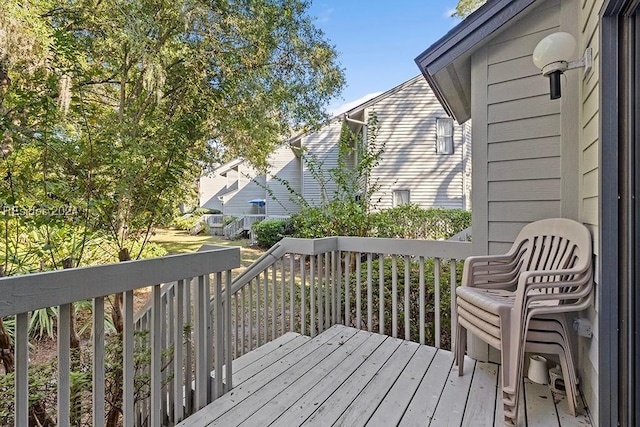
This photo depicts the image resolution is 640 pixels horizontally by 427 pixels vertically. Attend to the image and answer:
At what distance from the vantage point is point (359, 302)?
3.31m

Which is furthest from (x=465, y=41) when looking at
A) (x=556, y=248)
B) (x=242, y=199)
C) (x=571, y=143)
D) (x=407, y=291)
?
(x=242, y=199)

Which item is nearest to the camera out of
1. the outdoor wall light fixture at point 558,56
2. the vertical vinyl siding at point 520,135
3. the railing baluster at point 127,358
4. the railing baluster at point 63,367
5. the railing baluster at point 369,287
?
the railing baluster at point 63,367

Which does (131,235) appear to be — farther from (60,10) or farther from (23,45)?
(60,10)

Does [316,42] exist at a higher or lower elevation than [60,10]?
higher

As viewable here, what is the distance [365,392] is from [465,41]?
2566 millimetres

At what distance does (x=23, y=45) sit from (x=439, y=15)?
7627 mm

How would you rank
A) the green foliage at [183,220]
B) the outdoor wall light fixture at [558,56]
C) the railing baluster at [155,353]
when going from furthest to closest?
the green foliage at [183,220] → the outdoor wall light fixture at [558,56] → the railing baluster at [155,353]

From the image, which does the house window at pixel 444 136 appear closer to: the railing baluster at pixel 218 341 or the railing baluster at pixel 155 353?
the railing baluster at pixel 218 341

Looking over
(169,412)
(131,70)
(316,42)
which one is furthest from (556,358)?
(316,42)

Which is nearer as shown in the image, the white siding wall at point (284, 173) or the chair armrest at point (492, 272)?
the chair armrest at point (492, 272)

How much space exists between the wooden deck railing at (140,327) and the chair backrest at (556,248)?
192 centimetres

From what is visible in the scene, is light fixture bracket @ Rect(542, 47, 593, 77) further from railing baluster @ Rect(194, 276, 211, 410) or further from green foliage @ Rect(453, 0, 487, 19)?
green foliage @ Rect(453, 0, 487, 19)

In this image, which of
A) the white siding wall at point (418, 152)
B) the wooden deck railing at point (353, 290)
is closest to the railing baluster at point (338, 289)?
the wooden deck railing at point (353, 290)

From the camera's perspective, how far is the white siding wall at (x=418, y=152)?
35.6 feet
